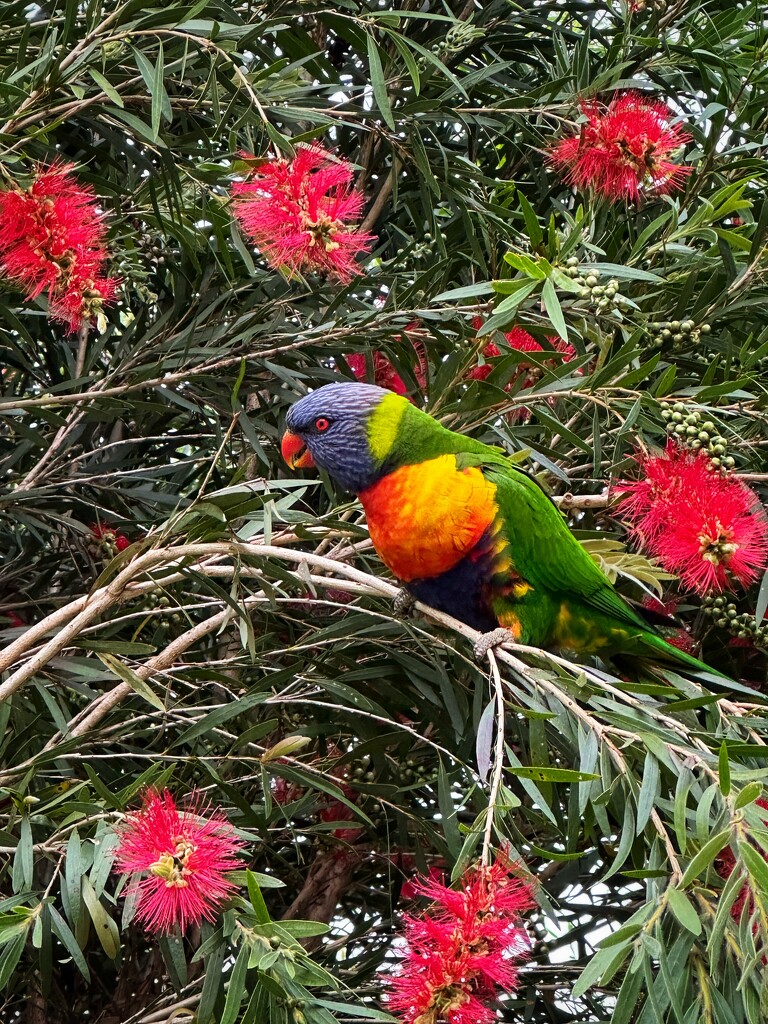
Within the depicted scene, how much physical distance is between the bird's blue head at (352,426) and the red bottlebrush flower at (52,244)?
47 centimetres

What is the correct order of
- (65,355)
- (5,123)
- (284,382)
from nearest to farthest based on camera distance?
(5,123)
(284,382)
(65,355)

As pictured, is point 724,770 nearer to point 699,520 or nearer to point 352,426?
point 699,520

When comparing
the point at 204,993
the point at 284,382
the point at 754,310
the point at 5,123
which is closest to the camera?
the point at 204,993

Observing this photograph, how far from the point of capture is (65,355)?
2.30 m

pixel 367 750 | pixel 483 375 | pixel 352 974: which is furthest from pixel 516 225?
pixel 352 974

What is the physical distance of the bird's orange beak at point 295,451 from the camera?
80.0 inches

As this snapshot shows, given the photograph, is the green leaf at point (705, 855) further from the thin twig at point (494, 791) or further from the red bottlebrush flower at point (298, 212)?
the red bottlebrush flower at point (298, 212)

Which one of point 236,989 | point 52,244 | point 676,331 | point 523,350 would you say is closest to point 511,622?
point 523,350

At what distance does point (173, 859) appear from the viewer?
4.10 ft

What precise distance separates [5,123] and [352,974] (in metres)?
1.71

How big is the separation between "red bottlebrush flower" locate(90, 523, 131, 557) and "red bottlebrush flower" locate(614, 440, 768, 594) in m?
1.08

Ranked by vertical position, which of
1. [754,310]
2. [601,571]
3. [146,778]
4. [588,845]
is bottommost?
[588,845]

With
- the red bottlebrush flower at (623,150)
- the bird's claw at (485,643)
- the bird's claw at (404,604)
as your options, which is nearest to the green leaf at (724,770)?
the bird's claw at (485,643)

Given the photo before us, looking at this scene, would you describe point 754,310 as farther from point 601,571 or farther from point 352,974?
point 352,974
